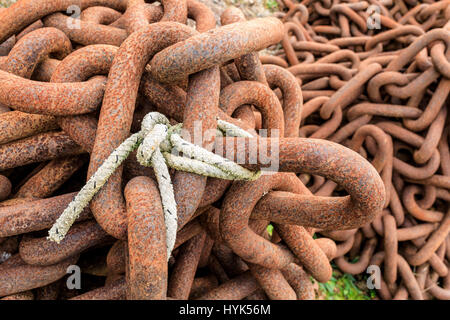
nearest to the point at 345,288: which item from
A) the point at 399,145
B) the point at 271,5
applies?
the point at 399,145

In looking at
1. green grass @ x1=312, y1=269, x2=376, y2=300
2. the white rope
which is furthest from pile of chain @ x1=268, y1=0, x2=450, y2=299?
the white rope

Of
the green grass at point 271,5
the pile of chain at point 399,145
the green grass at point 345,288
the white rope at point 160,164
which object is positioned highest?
the white rope at point 160,164

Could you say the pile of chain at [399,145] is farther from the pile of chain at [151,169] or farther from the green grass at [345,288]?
the pile of chain at [151,169]

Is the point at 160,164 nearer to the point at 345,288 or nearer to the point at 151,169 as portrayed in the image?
the point at 151,169

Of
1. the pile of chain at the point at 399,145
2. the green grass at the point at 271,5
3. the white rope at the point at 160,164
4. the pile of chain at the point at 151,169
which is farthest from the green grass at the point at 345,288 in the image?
the green grass at the point at 271,5

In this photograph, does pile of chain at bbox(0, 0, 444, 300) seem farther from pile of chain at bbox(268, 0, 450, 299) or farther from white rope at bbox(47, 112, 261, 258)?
pile of chain at bbox(268, 0, 450, 299)

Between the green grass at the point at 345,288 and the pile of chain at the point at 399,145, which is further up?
the pile of chain at the point at 399,145
